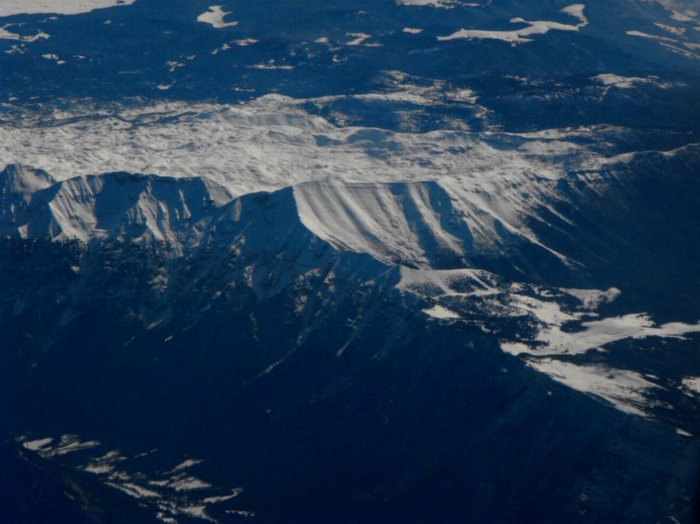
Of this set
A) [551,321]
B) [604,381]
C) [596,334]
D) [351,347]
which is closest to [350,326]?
[351,347]

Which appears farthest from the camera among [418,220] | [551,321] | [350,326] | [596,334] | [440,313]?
[418,220]

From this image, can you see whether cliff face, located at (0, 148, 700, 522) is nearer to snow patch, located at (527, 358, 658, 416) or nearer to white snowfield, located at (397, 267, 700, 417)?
snow patch, located at (527, 358, 658, 416)

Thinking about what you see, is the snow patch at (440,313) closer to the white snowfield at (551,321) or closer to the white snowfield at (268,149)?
the white snowfield at (551,321)

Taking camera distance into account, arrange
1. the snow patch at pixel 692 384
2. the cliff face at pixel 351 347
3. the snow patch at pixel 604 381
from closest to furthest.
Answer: the snow patch at pixel 604 381, the cliff face at pixel 351 347, the snow patch at pixel 692 384

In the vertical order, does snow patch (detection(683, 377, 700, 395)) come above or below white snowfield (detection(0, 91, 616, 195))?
below

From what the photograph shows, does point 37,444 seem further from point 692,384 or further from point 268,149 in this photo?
point 692,384

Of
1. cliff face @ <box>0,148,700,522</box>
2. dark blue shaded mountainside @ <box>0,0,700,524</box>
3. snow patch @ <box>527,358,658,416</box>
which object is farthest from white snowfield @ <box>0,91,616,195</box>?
snow patch @ <box>527,358,658,416</box>

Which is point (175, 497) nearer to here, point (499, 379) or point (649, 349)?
point (499, 379)

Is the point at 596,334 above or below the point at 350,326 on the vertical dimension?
above

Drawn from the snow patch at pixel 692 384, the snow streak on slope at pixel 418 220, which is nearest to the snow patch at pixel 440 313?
the snow streak on slope at pixel 418 220

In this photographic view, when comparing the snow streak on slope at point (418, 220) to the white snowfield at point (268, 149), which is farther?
the white snowfield at point (268, 149)

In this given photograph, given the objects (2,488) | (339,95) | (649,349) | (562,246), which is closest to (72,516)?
(2,488)
